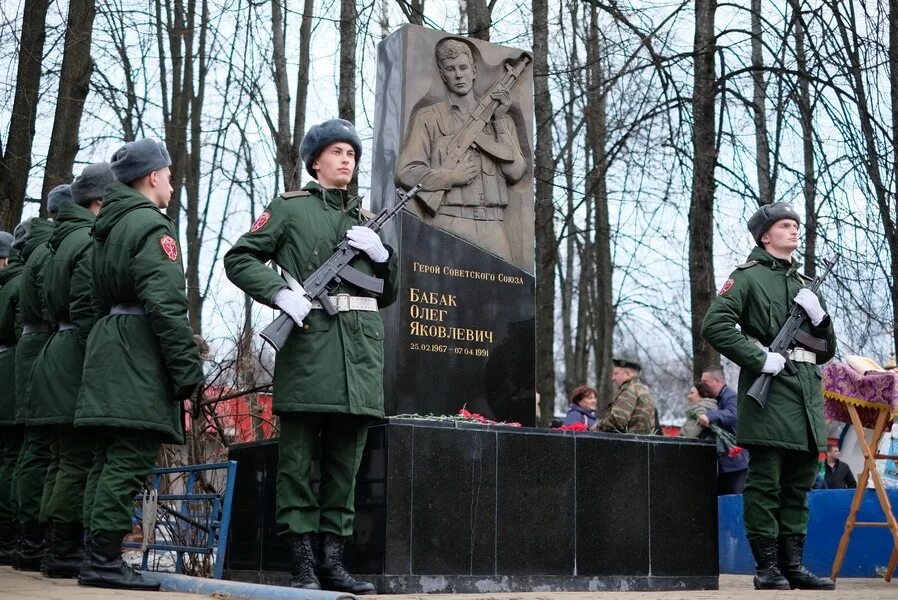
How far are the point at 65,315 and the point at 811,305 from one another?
4408mm

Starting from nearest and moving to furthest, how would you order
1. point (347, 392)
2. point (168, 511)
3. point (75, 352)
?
point (347, 392) < point (75, 352) < point (168, 511)

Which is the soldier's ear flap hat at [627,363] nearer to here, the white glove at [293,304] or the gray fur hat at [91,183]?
the gray fur hat at [91,183]

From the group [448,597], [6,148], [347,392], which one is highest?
[6,148]

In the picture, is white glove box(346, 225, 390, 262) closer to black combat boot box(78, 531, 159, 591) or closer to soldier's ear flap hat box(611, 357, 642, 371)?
black combat boot box(78, 531, 159, 591)

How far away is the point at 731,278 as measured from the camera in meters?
7.69

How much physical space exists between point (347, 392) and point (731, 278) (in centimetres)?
301

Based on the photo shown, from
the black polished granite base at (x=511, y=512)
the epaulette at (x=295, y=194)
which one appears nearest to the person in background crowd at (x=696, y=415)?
the black polished granite base at (x=511, y=512)

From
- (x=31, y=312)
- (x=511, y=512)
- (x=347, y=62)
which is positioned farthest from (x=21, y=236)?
(x=347, y=62)

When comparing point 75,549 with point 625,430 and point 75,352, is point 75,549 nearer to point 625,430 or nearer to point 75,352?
point 75,352

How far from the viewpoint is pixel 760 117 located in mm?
13656

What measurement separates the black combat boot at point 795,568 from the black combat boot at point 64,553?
403 centimetres

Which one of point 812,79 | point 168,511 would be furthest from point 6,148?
point 812,79

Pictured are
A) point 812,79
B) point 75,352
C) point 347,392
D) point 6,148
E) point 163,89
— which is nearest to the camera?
point 347,392

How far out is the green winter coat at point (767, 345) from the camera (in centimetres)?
731
